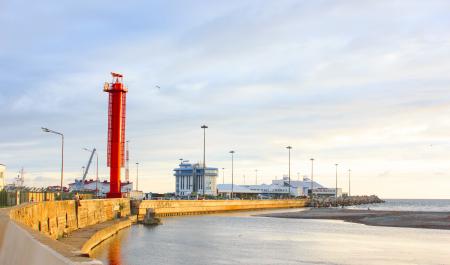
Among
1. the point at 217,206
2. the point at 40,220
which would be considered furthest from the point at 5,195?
the point at 217,206

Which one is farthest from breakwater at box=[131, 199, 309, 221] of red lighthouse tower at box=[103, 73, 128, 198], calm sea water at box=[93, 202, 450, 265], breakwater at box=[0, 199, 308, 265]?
calm sea water at box=[93, 202, 450, 265]

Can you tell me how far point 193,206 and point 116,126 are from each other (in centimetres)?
4998

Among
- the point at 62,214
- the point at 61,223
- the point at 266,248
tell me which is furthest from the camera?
the point at 266,248

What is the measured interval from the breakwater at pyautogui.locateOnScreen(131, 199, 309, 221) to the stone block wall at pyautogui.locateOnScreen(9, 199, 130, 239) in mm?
13112

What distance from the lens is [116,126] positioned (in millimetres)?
75375

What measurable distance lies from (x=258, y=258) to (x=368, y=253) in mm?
9697

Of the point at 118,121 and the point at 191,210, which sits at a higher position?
the point at 118,121

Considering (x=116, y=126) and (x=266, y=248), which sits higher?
(x=116, y=126)

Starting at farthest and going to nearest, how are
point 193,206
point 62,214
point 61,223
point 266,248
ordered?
point 193,206 < point 266,248 < point 62,214 < point 61,223

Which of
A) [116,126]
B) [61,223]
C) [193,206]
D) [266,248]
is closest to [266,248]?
[266,248]

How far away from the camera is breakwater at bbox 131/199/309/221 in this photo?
92.2 m

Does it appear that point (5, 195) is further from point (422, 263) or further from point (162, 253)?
point (422, 263)

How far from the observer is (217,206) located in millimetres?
132375

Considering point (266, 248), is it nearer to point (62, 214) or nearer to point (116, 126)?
point (62, 214)
